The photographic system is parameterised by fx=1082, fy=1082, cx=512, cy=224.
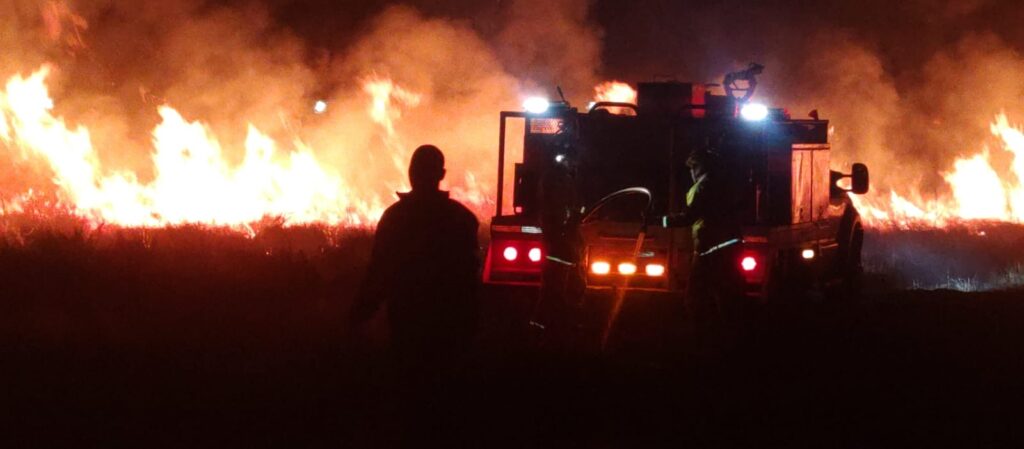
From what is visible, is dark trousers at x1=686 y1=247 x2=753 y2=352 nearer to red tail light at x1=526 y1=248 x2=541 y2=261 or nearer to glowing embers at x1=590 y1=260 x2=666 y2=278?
glowing embers at x1=590 y1=260 x2=666 y2=278

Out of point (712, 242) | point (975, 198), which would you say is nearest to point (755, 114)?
point (712, 242)

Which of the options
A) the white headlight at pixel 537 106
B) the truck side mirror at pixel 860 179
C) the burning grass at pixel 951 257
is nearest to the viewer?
the white headlight at pixel 537 106

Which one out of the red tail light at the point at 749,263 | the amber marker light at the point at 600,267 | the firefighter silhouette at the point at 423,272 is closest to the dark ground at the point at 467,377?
the firefighter silhouette at the point at 423,272

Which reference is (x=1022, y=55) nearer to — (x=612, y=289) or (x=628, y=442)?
(x=612, y=289)

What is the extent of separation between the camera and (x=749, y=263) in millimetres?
9547

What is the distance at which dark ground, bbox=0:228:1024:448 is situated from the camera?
20.9ft

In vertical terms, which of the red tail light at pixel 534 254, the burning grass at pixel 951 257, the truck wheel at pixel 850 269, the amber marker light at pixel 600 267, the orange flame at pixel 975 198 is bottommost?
the amber marker light at pixel 600 267

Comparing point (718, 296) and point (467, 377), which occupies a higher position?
point (718, 296)

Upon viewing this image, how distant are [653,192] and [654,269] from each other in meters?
1.39

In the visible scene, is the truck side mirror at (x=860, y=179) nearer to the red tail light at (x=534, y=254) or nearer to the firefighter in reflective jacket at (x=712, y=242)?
the firefighter in reflective jacket at (x=712, y=242)

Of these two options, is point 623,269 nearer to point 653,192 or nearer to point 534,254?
point 534,254

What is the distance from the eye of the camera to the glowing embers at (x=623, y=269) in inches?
377

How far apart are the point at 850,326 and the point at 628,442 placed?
6.01m

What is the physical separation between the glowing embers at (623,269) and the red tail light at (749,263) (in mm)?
697
